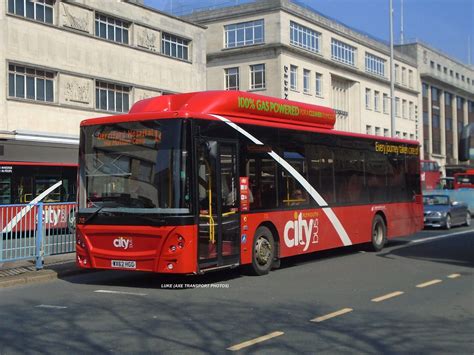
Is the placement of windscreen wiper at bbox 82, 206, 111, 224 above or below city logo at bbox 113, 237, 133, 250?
above

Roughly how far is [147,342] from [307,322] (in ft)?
6.76

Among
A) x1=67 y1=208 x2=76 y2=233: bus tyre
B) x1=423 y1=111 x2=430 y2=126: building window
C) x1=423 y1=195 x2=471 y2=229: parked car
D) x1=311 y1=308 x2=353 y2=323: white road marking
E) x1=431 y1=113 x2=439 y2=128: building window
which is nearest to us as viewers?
x1=311 y1=308 x2=353 y2=323: white road marking

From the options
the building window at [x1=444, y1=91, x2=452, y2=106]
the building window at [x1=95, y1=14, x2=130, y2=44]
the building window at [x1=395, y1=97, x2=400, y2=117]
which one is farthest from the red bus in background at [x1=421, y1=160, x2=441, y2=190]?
the building window at [x1=444, y1=91, x2=452, y2=106]

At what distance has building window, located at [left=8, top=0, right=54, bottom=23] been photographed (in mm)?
A: 27969

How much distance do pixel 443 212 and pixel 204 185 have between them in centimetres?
1655

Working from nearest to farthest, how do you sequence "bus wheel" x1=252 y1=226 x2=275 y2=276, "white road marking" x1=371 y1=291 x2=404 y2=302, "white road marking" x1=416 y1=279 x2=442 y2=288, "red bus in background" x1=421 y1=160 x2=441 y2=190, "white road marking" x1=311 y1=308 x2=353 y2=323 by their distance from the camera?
"white road marking" x1=311 y1=308 x2=353 y2=323
"white road marking" x1=371 y1=291 x2=404 y2=302
"white road marking" x1=416 y1=279 x2=442 y2=288
"bus wheel" x1=252 y1=226 x2=275 y2=276
"red bus in background" x1=421 y1=160 x2=441 y2=190

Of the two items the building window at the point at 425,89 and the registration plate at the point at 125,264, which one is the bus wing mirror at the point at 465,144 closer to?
the registration plate at the point at 125,264

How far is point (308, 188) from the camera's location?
516 inches

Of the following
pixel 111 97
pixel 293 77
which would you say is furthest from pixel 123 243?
pixel 293 77

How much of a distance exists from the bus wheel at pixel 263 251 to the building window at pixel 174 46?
2651cm

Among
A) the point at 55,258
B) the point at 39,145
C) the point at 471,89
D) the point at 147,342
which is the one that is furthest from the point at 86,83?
the point at 471,89

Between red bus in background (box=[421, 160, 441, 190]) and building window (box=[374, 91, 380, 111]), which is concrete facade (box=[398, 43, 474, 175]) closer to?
building window (box=[374, 91, 380, 111])

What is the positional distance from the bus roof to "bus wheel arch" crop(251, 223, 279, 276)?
2.21m

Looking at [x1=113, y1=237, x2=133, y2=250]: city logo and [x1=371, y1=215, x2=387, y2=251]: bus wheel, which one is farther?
[x1=371, y1=215, x2=387, y2=251]: bus wheel
